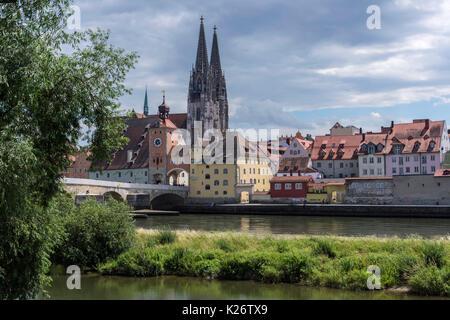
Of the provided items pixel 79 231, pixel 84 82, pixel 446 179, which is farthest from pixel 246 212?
pixel 84 82

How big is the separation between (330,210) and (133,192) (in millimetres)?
27690

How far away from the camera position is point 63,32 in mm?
14172

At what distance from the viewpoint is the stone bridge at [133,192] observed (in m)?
60.8

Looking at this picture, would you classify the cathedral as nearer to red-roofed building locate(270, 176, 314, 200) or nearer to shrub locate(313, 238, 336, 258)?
red-roofed building locate(270, 176, 314, 200)

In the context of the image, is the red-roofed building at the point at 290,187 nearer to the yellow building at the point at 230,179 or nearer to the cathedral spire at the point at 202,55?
the yellow building at the point at 230,179

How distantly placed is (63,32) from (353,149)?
7504cm

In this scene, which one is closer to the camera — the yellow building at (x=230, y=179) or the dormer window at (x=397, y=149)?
the dormer window at (x=397, y=149)

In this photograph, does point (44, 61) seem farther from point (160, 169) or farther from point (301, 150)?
point (160, 169)

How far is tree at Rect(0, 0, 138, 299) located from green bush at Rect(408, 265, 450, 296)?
391 inches

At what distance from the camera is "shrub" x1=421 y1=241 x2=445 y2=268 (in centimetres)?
1702

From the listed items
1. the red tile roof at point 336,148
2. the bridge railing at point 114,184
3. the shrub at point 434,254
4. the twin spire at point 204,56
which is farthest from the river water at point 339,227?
the twin spire at point 204,56

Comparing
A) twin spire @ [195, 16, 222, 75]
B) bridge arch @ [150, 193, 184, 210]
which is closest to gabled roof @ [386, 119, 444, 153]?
bridge arch @ [150, 193, 184, 210]

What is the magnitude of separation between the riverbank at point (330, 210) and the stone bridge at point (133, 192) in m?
4.62

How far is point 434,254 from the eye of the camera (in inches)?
683
